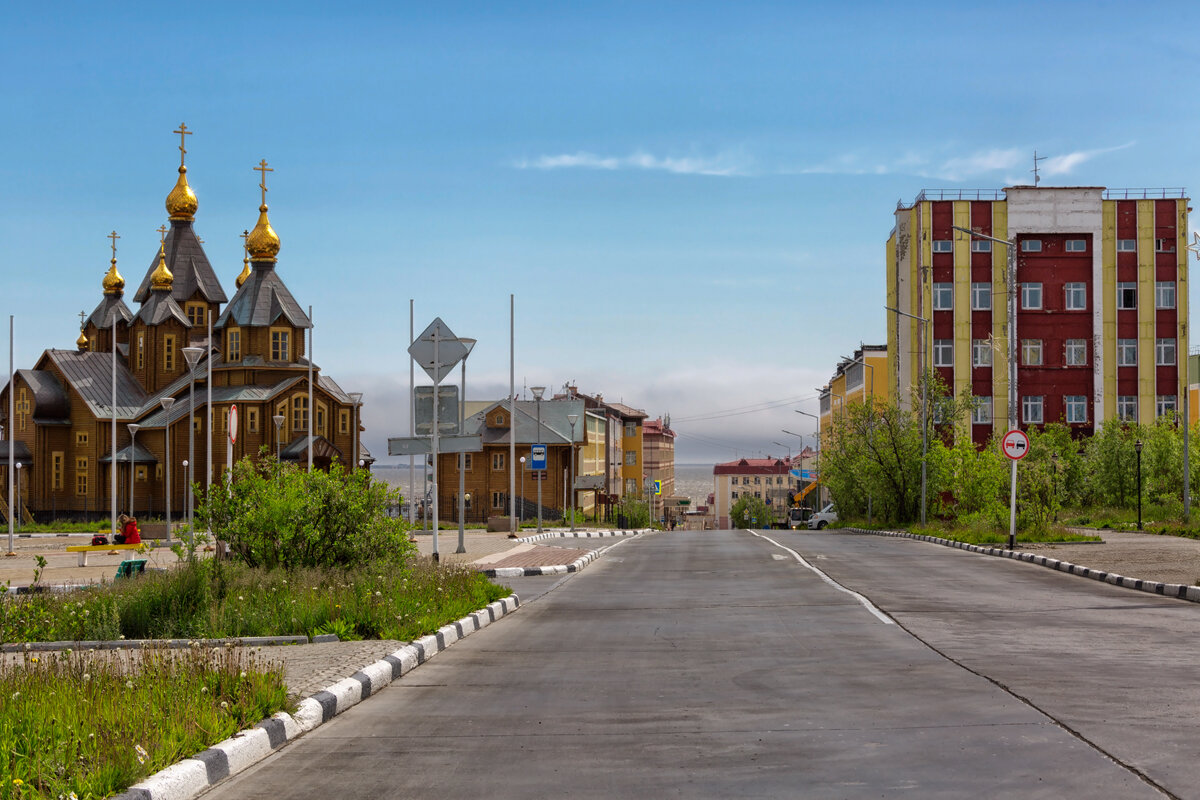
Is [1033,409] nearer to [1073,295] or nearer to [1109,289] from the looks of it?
[1073,295]

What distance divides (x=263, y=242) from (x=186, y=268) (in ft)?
22.6

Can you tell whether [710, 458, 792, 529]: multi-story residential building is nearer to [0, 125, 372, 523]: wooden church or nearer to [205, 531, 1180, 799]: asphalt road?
[0, 125, 372, 523]: wooden church

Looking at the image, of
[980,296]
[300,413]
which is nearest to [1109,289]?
[980,296]

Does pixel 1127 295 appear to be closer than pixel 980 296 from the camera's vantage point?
Yes

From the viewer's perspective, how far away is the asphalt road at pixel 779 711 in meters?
6.34

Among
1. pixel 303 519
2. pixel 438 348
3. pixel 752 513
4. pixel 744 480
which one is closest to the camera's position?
pixel 303 519

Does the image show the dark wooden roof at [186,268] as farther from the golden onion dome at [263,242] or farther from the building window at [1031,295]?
the building window at [1031,295]

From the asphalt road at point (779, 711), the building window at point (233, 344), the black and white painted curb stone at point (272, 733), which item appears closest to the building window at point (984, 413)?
the building window at point (233, 344)

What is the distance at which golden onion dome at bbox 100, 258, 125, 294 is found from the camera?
7534 cm

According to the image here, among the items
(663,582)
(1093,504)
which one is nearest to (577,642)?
(663,582)

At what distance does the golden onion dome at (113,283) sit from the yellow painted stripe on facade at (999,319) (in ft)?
175

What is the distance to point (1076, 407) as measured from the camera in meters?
66.8

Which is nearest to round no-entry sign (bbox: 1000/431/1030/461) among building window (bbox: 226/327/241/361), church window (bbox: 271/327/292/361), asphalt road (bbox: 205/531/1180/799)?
asphalt road (bbox: 205/531/1180/799)

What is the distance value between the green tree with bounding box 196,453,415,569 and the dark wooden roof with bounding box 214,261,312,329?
4855 centimetres
